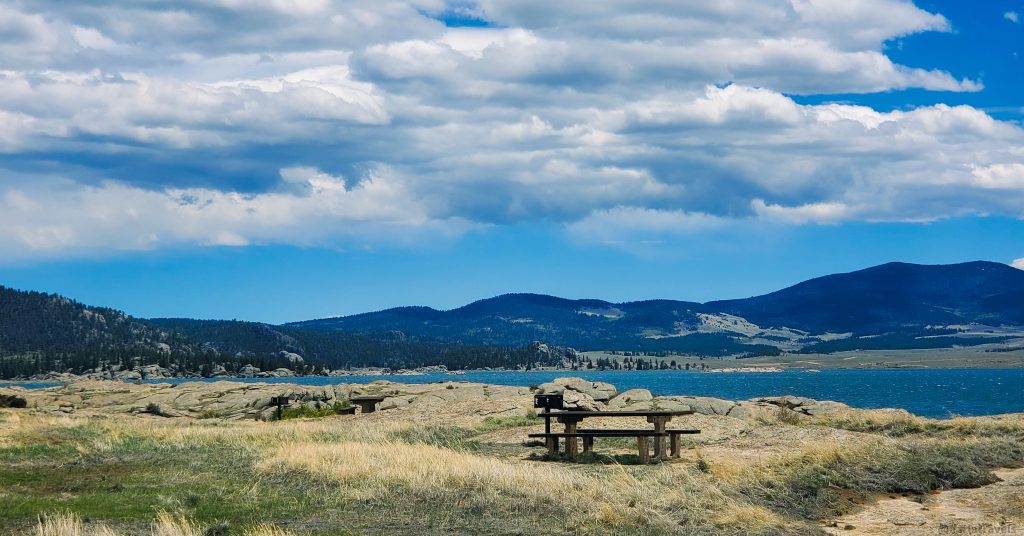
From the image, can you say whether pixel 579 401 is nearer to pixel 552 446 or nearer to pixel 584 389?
pixel 584 389

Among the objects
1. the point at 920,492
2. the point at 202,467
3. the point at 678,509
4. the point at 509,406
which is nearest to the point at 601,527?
the point at 678,509

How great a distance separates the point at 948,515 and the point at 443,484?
8637 millimetres

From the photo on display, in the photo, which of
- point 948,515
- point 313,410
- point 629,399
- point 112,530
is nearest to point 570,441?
point 948,515

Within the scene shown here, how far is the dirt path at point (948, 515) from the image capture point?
50.0 ft

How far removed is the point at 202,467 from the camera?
22594 millimetres

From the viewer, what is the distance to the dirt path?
1524 centimetres

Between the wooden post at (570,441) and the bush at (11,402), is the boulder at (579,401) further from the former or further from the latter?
the bush at (11,402)

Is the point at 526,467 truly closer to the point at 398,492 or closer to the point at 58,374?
the point at 398,492

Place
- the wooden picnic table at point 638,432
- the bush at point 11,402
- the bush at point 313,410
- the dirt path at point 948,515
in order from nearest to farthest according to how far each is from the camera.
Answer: the dirt path at point 948,515 → the wooden picnic table at point 638,432 → the bush at point 313,410 → the bush at point 11,402

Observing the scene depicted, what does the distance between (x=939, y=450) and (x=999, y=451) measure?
2.17 meters

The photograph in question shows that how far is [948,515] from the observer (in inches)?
659

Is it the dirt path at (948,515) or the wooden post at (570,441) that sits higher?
the wooden post at (570,441)

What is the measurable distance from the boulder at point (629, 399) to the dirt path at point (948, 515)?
21.0 meters

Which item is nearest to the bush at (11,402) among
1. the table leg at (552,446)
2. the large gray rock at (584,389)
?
the large gray rock at (584,389)
